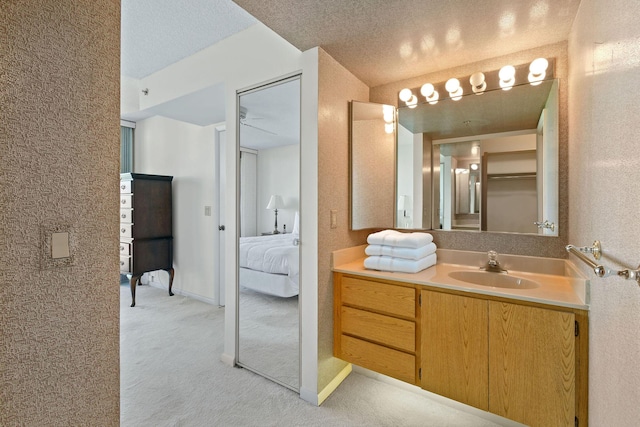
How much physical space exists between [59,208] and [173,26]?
219 centimetres

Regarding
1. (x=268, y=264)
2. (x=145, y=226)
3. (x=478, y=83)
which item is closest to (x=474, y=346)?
(x=268, y=264)

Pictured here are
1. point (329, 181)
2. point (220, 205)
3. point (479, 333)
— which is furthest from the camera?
point (220, 205)

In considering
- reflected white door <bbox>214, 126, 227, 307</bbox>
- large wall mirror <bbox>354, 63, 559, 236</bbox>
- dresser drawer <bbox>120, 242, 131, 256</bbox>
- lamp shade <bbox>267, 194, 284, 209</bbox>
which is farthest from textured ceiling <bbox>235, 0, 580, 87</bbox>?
dresser drawer <bbox>120, 242, 131, 256</bbox>

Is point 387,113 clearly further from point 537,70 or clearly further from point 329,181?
point 537,70

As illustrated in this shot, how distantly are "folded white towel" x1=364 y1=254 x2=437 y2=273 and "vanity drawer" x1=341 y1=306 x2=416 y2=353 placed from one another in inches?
11.6

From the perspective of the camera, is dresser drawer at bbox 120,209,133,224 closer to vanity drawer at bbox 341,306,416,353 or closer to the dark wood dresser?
the dark wood dresser

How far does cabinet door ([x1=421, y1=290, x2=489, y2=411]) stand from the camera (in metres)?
1.54

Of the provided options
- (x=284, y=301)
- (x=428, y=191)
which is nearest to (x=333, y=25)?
(x=428, y=191)

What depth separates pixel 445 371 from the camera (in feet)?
5.37

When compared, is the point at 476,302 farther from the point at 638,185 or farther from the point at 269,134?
the point at 269,134

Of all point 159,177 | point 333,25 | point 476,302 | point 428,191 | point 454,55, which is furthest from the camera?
point 159,177

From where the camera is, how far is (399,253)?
1.92 m

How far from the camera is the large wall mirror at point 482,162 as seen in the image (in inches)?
73.6

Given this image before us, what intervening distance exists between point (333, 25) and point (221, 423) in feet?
7.76
